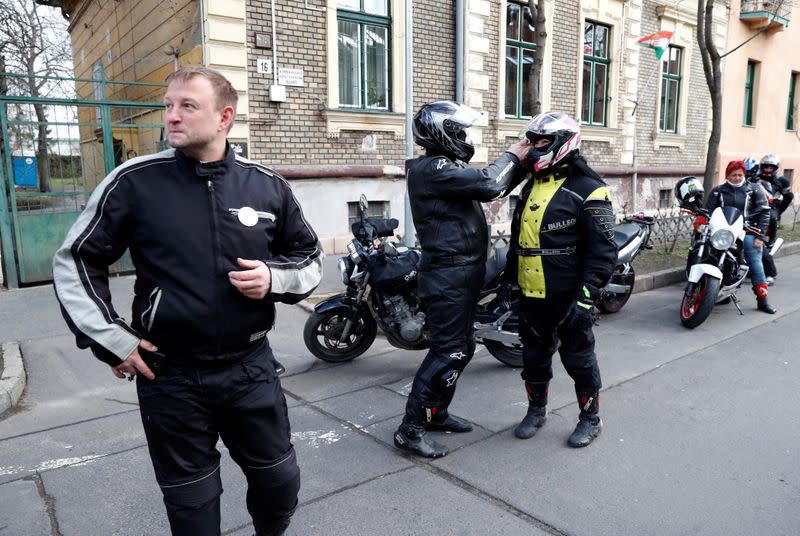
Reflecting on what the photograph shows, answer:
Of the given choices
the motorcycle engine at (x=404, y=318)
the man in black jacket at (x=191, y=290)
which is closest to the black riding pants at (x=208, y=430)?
the man in black jacket at (x=191, y=290)

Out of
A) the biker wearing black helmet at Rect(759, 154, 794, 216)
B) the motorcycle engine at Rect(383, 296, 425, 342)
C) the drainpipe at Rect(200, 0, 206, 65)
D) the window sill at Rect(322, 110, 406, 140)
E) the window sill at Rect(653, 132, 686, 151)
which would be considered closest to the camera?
the motorcycle engine at Rect(383, 296, 425, 342)

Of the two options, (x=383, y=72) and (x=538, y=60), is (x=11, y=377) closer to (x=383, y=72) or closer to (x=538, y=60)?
(x=538, y=60)

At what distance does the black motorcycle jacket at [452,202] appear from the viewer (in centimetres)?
323

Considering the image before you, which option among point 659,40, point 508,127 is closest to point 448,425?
point 508,127

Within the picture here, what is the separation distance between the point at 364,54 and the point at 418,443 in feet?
26.4

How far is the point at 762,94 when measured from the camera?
18500 millimetres

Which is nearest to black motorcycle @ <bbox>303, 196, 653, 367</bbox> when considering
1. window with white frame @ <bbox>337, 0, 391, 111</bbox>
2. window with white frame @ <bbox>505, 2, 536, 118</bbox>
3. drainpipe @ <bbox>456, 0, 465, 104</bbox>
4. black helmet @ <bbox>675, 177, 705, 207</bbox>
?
black helmet @ <bbox>675, 177, 705, 207</bbox>

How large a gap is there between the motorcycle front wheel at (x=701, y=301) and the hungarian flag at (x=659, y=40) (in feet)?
32.0

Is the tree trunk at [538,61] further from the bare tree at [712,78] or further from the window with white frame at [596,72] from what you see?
the window with white frame at [596,72]

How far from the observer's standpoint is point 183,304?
1996 mm

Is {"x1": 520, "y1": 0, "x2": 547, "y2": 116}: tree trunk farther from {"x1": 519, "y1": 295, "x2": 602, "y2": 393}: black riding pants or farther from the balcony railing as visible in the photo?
the balcony railing

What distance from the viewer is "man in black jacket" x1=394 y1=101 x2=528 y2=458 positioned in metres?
3.29

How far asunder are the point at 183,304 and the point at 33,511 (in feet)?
5.80

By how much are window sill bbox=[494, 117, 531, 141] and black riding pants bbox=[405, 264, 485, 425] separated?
355 inches
